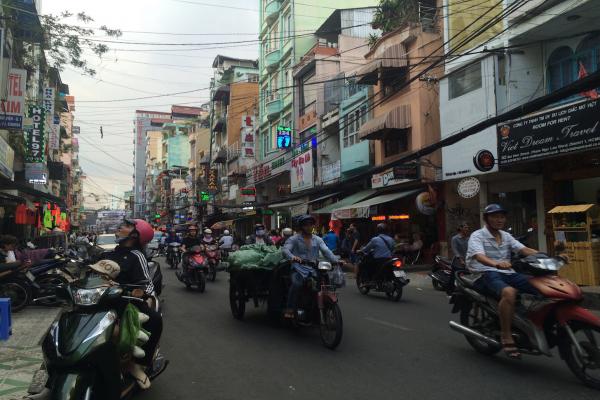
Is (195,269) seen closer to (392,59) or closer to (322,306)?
(322,306)

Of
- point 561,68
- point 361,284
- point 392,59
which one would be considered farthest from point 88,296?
point 392,59

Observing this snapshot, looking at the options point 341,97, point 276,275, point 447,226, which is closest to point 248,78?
point 341,97

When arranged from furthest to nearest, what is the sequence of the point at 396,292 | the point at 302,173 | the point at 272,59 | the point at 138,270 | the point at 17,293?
1. the point at 272,59
2. the point at 302,173
3. the point at 396,292
4. the point at 17,293
5. the point at 138,270

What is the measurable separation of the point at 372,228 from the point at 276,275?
18.1 metres

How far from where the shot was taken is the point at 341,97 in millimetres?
28422

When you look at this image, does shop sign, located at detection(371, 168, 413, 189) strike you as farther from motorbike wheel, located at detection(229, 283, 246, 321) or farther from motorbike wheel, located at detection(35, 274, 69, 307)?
motorbike wheel, located at detection(35, 274, 69, 307)

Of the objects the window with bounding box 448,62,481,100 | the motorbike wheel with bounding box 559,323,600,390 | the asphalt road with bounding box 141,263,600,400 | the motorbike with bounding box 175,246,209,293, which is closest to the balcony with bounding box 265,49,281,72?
the window with bounding box 448,62,481,100

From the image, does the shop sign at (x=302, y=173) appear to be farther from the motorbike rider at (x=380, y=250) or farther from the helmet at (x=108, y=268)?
the helmet at (x=108, y=268)

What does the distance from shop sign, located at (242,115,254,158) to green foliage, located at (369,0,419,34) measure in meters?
19.8

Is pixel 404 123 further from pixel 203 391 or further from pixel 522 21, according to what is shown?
pixel 203 391

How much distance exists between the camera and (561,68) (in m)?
15.1

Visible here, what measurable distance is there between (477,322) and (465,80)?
43.7 feet

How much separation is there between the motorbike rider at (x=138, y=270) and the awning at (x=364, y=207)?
14.9 metres

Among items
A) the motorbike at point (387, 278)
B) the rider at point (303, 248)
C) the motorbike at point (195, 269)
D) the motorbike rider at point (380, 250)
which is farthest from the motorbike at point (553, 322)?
the motorbike at point (195, 269)
